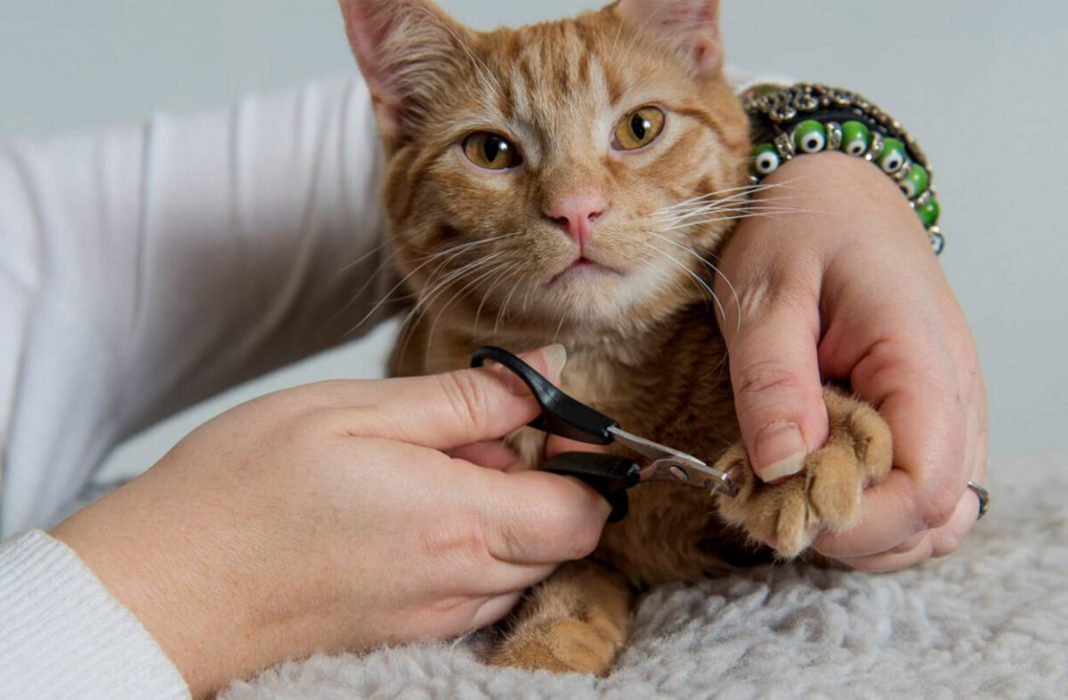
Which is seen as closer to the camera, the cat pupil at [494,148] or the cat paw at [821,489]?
the cat paw at [821,489]

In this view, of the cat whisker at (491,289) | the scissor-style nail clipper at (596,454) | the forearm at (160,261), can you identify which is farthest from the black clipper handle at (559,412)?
the forearm at (160,261)

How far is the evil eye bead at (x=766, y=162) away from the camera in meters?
1.22

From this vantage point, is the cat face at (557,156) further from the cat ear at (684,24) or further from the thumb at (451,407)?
the thumb at (451,407)

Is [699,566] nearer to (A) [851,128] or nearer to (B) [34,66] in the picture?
(A) [851,128]

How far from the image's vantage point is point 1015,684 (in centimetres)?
84

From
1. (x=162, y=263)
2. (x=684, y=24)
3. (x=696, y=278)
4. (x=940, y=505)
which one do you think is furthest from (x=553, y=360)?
(x=162, y=263)

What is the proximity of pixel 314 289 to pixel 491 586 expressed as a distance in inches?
36.7

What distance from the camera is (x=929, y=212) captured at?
4.09 ft

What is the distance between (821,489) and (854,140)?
1.94ft

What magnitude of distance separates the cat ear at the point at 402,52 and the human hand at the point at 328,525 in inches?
20.4

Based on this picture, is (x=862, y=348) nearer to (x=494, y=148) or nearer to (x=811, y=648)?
(x=811, y=648)

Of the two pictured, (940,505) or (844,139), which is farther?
(844,139)

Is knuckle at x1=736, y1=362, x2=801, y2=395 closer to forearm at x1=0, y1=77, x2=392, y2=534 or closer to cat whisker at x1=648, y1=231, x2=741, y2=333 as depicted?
cat whisker at x1=648, y1=231, x2=741, y2=333

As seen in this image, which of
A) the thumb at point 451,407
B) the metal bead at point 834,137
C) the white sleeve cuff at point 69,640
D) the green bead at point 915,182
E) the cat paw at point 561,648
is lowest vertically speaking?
the cat paw at point 561,648
